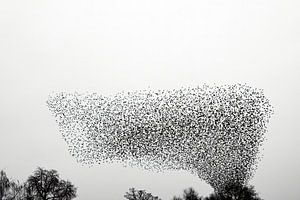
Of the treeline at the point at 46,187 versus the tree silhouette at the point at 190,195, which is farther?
the tree silhouette at the point at 190,195

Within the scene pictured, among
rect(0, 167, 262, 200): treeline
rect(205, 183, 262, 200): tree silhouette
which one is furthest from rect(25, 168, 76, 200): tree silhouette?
rect(205, 183, 262, 200): tree silhouette

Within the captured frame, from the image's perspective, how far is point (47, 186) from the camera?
5988cm

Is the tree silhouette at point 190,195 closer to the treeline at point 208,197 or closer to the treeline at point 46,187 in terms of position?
the treeline at point 208,197

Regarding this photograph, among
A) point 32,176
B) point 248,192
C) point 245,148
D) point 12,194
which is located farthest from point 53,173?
point 248,192

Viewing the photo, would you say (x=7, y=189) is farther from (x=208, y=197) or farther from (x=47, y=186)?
(x=208, y=197)

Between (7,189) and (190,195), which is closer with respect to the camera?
(7,189)

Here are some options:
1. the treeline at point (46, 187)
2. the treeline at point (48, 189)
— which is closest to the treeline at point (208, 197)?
the treeline at point (48, 189)

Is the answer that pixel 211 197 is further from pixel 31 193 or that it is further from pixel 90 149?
pixel 90 149

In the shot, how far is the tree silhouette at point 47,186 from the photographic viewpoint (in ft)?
192

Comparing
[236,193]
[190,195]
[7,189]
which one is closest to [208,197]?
[190,195]

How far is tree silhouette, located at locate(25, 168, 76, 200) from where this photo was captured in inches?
2302

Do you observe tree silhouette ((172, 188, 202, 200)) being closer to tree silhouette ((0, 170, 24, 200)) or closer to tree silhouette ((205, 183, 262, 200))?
tree silhouette ((205, 183, 262, 200))

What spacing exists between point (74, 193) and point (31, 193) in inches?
333

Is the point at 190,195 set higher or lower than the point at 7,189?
higher
